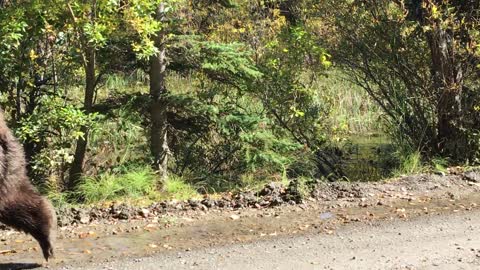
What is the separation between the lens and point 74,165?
926 centimetres

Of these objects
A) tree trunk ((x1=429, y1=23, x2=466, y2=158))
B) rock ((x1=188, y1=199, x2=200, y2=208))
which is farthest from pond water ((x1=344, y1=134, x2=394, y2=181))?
rock ((x1=188, y1=199, x2=200, y2=208))

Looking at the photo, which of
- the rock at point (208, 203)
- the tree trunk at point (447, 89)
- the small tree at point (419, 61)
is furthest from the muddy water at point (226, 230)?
the small tree at point (419, 61)

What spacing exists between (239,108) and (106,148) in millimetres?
2210

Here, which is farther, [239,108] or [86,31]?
[239,108]

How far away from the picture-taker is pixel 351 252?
5.33 meters

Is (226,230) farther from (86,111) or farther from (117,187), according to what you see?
(86,111)

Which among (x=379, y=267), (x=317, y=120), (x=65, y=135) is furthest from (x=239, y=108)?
(x=379, y=267)

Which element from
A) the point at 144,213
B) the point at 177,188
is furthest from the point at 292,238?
the point at 177,188

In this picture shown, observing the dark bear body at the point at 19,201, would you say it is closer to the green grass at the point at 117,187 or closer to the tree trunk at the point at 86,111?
the green grass at the point at 117,187

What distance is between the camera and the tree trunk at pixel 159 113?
370 inches

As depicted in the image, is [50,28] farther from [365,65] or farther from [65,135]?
[365,65]

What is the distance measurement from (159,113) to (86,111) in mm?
1071

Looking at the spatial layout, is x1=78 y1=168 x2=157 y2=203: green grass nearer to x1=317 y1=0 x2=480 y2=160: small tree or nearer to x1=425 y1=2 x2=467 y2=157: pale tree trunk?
x1=317 y1=0 x2=480 y2=160: small tree

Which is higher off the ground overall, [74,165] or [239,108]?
[239,108]
